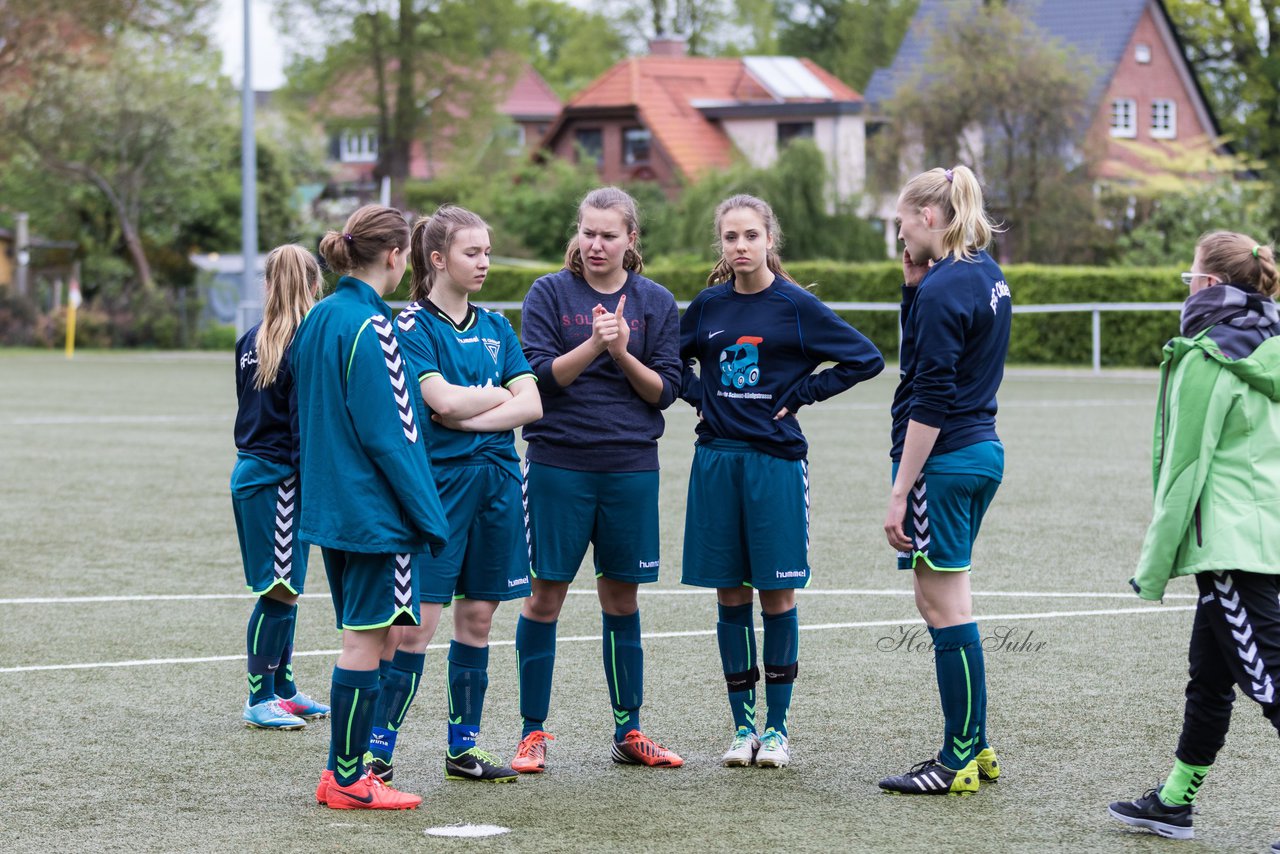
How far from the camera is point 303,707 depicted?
6.58 metres

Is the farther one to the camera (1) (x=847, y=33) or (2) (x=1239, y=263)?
(1) (x=847, y=33)

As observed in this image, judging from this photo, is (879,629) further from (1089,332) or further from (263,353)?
(1089,332)

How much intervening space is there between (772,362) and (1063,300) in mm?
27419

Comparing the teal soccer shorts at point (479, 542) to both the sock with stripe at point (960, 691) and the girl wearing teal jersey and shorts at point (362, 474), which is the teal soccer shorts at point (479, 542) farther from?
the sock with stripe at point (960, 691)

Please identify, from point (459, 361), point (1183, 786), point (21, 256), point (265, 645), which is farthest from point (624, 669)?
point (21, 256)

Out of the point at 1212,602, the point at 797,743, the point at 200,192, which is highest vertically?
the point at 200,192

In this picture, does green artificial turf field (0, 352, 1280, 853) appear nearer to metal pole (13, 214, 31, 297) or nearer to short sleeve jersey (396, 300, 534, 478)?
short sleeve jersey (396, 300, 534, 478)

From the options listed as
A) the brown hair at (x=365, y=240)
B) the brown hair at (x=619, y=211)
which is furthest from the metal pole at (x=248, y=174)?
the brown hair at (x=365, y=240)

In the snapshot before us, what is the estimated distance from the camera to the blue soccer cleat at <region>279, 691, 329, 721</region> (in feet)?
21.5

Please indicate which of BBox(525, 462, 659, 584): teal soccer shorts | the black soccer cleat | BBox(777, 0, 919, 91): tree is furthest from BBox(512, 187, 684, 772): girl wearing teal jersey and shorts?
BBox(777, 0, 919, 91): tree

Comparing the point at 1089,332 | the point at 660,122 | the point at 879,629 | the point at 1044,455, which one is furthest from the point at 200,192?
the point at 879,629

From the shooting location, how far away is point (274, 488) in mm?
6418

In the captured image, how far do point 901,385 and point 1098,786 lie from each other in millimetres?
1437

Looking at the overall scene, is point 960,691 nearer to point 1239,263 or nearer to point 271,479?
point 1239,263
